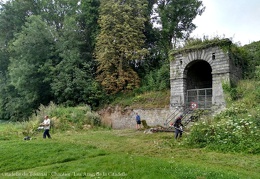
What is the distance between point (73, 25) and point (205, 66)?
14.3m

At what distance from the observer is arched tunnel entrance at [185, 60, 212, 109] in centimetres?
1614

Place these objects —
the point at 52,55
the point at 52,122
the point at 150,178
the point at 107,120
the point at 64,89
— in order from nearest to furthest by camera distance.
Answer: the point at 150,178 → the point at 52,122 → the point at 107,120 → the point at 64,89 → the point at 52,55

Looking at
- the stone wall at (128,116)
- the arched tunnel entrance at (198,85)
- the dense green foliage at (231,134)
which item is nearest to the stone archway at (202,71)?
the arched tunnel entrance at (198,85)

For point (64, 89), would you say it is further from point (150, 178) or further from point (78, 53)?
point (150, 178)

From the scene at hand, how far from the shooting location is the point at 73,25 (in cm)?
2453

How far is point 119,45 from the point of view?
2088cm

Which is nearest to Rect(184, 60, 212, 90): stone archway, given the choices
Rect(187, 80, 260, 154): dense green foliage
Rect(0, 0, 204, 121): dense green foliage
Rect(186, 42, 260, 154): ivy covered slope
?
Rect(0, 0, 204, 121): dense green foliage

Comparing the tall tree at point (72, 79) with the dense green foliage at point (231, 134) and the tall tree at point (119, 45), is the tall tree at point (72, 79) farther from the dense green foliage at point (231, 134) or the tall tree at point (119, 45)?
the dense green foliage at point (231, 134)

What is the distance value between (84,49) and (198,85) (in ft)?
45.3

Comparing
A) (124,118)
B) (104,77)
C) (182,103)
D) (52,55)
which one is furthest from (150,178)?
(52,55)

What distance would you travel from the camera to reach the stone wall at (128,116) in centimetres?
1730

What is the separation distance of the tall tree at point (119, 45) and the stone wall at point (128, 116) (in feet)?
7.35

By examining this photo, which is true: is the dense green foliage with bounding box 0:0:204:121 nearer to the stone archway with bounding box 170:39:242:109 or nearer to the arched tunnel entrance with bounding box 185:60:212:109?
the arched tunnel entrance with bounding box 185:60:212:109

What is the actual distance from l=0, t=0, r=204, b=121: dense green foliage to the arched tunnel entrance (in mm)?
2616
